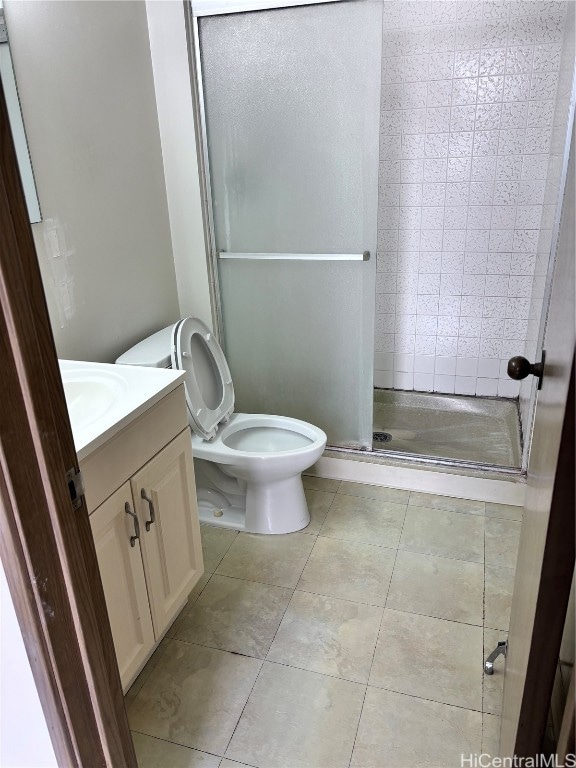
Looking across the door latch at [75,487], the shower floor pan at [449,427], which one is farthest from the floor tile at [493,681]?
the door latch at [75,487]

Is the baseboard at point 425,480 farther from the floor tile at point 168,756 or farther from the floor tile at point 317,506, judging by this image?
the floor tile at point 168,756

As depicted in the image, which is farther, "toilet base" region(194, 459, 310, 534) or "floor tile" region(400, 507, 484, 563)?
"toilet base" region(194, 459, 310, 534)

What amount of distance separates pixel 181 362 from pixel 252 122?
1082 millimetres

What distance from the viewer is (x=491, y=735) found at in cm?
155

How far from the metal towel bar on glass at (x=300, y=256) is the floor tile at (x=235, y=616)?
4.39ft

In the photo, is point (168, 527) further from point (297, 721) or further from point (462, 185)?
point (462, 185)

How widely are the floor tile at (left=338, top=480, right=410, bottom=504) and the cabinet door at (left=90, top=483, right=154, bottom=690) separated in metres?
1.24

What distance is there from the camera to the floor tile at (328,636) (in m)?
1.79

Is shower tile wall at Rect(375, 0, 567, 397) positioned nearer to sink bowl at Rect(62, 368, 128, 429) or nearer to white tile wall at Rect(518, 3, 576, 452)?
white tile wall at Rect(518, 3, 576, 452)

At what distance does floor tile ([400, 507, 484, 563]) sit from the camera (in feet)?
7.43

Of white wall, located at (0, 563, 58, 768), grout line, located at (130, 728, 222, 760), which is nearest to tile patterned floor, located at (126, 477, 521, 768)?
grout line, located at (130, 728, 222, 760)

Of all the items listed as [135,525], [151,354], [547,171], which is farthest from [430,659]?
[547,171]

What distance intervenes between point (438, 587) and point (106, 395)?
4.34 ft

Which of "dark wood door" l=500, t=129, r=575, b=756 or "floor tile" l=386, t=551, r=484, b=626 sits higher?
"dark wood door" l=500, t=129, r=575, b=756
